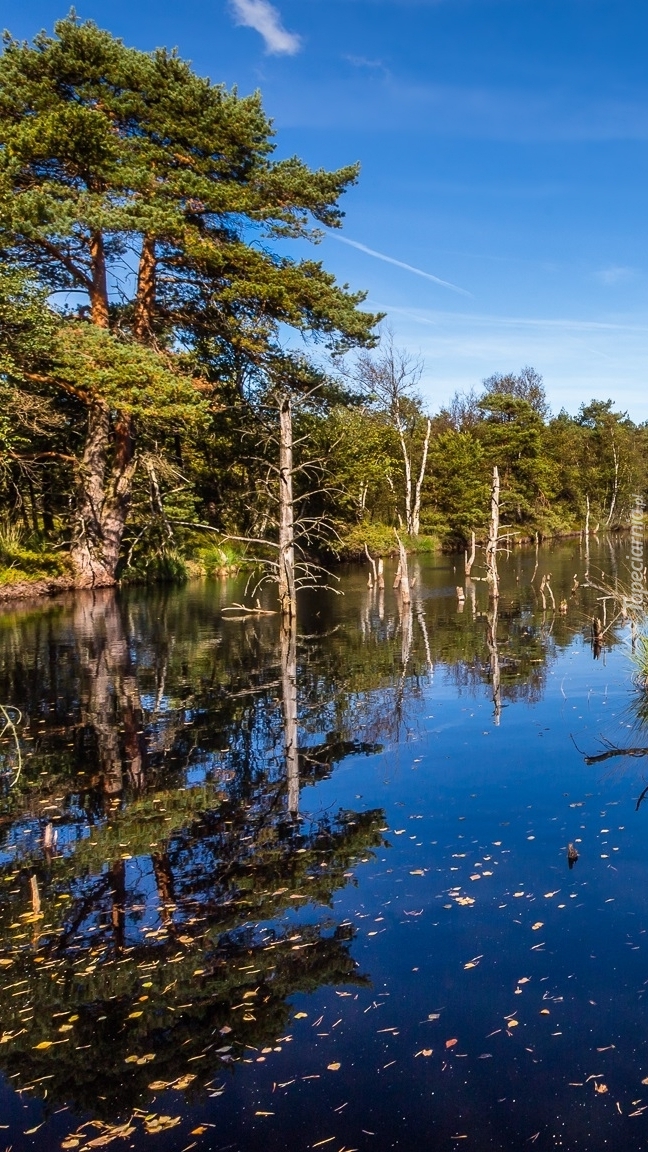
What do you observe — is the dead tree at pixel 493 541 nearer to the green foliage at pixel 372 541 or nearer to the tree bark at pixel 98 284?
the tree bark at pixel 98 284

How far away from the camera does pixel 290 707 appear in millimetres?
14547

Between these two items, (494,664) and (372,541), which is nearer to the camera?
(494,664)

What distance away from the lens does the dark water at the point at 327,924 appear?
4.71 m

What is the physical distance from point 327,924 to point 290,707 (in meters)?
7.87

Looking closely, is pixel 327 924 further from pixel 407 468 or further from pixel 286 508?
pixel 407 468

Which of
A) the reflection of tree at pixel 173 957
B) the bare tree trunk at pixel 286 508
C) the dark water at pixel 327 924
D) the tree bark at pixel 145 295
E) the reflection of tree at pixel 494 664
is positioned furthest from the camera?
the tree bark at pixel 145 295

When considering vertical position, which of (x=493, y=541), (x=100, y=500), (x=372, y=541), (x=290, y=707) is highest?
(x=100, y=500)

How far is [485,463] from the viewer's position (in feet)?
215

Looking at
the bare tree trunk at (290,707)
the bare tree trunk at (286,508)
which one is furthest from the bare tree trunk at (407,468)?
the bare tree trunk at (290,707)

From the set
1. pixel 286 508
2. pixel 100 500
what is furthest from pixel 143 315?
pixel 286 508

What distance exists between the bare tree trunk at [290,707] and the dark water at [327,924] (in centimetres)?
7

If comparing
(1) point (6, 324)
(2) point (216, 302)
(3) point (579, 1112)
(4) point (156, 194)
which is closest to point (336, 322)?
(2) point (216, 302)

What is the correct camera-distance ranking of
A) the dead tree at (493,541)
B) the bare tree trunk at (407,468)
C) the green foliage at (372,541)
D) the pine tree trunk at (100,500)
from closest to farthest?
the dead tree at (493,541)
the pine tree trunk at (100,500)
the green foliage at (372,541)
the bare tree trunk at (407,468)

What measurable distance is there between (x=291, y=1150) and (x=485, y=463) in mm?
63482
